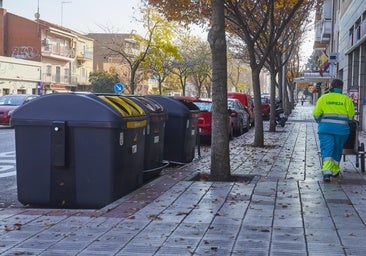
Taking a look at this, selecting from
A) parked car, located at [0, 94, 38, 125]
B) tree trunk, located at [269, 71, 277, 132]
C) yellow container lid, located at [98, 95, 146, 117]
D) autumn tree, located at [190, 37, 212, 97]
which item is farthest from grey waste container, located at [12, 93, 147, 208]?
autumn tree, located at [190, 37, 212, 97]

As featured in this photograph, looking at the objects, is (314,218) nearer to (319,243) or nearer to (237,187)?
(319,243)

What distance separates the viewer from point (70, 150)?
7645 mm

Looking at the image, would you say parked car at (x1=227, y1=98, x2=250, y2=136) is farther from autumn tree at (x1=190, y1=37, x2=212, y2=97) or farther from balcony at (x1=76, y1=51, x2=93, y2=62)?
balcony at (x1=76, y1=51, x2=93, y2=62)

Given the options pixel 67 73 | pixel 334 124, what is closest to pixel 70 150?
pixel 334 124

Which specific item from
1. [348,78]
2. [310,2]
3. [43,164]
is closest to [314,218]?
[43,164]

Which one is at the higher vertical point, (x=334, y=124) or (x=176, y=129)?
(x=334, y=124)

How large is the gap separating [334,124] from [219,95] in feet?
6.77

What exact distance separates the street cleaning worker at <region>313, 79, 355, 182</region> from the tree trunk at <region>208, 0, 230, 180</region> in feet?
5.50

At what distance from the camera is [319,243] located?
5.66 meters

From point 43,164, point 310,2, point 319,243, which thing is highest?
point 310,2

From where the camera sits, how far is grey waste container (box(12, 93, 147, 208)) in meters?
7.58

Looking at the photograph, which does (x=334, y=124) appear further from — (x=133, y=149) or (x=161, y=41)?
(x=161, y=41)

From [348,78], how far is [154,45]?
18832 mm

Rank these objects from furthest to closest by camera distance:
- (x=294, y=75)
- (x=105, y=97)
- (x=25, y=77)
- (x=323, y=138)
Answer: (x=294, y=75) < (x=25, y=77) < (x=323, y=138) < (x=105, y=97)
